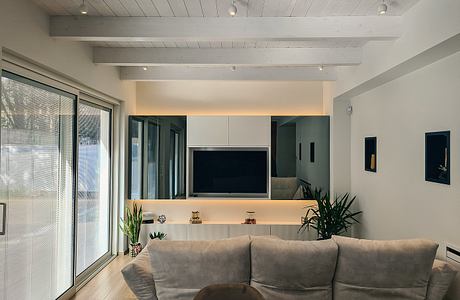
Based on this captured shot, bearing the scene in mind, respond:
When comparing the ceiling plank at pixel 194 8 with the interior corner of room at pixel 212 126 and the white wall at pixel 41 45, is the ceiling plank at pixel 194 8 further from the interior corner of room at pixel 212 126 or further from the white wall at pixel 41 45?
the white wall at pixel 41 45

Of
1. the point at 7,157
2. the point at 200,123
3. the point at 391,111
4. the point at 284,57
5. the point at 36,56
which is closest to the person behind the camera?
the point at 7,157

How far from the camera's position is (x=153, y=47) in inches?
171

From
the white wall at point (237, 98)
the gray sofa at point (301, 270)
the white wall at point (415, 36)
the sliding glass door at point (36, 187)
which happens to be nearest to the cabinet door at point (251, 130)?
the white wall at point (237, 98)

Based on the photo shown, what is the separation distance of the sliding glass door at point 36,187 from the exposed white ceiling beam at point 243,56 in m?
0.80

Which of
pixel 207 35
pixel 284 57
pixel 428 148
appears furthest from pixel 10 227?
pixel 428 148

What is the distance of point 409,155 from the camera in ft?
11.5

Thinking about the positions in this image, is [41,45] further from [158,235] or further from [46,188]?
[158,235]

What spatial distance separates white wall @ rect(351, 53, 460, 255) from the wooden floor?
3050mm

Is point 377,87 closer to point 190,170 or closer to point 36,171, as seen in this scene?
point 190,170

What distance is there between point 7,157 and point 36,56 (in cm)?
91

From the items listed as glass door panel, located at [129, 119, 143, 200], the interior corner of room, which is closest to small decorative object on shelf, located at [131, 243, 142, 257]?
the interior corner of room

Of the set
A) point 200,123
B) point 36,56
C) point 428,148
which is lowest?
point 428,148

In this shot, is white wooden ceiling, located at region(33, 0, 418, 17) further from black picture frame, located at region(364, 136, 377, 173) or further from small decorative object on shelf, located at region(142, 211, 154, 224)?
small decorative object on shelf, located at region(142, 211, 154, 224)

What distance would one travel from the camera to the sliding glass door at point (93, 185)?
429 centimetres
